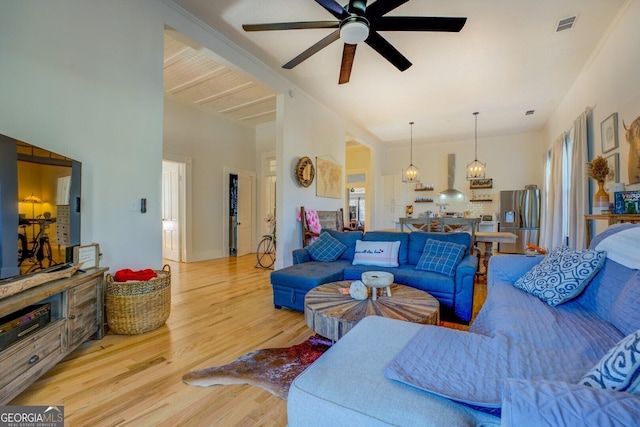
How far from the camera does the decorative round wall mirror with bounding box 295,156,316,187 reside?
4.59m

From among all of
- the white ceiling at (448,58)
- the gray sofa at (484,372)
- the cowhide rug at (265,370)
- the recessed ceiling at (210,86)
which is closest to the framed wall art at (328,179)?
the white ceiling at (448,58)

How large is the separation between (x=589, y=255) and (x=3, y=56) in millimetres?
4020

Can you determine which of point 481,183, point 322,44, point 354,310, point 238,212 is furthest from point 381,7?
point 481,183

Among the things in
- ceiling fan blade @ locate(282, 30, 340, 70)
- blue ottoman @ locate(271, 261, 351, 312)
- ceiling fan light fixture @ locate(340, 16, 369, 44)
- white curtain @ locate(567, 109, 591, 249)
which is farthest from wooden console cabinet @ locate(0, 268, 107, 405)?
white curtain @ locate(567, 109, 591, 249)

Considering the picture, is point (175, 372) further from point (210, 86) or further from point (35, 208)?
point (210, 86)

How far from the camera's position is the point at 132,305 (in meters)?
2.24

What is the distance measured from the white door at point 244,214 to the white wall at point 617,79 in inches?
241

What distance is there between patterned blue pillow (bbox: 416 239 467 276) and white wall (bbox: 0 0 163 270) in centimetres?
275

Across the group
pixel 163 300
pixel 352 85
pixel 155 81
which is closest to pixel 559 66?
pixel 352 85

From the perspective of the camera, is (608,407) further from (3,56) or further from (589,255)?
(3,56)

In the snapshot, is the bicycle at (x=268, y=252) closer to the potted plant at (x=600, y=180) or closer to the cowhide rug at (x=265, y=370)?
the cowhide rug at (x=265, y=370)

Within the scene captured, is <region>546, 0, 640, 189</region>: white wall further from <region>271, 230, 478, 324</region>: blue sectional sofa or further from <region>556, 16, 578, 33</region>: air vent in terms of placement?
<region>271, 230, 478, 324</region>: blue sectional sofa

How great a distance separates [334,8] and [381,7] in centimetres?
36

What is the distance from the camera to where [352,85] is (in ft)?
14.7
